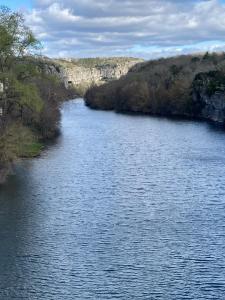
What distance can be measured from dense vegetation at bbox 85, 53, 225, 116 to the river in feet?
148

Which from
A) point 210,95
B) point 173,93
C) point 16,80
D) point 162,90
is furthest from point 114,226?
→ point 162,90

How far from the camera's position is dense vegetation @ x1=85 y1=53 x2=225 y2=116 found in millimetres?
100875

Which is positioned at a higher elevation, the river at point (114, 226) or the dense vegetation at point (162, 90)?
the dense vegetation at point (162, 90)

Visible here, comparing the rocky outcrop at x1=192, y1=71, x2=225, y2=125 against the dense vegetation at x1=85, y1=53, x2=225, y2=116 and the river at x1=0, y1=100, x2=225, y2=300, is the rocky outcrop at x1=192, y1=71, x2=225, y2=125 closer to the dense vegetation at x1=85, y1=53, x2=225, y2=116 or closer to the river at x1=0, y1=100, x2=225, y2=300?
the dense vegetation at x1=85, y1=53, x2=225, y2=116

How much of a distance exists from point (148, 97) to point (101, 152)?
59.2 meters

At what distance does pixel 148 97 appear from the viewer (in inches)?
4471

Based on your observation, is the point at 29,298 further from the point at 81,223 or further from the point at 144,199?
the point at 144,199

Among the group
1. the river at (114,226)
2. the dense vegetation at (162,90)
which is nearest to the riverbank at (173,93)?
the dense vegetation at (162,90)

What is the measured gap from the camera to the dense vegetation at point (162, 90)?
331ft

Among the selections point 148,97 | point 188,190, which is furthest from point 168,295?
point 148,97

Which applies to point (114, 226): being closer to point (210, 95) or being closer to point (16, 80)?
point (16, 80)

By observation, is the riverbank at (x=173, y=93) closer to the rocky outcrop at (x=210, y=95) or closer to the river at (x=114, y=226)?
the rocky outcrop at (x=210, y=95)

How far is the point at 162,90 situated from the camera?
11056cm

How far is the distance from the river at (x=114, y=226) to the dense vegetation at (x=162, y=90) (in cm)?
4504
